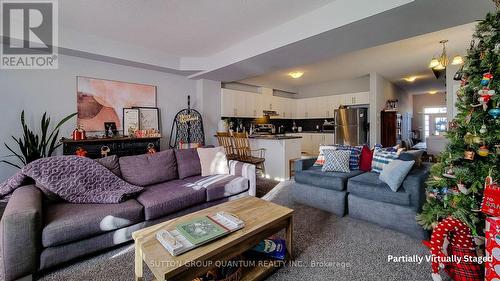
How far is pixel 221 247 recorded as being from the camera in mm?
1306

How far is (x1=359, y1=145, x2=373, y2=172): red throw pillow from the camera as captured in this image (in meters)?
3.07

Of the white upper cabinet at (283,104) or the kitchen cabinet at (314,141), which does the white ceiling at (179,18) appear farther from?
the kitchen cabinet at (314,141)

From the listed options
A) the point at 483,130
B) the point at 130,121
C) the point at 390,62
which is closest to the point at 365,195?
the point at 483,130

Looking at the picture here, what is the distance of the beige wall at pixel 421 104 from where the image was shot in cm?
904

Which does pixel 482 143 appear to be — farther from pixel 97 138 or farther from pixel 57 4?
pixel 97 138

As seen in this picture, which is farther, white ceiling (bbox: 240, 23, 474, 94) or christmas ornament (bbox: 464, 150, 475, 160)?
white ceiling (bbox: 240, 23, 474, 94)

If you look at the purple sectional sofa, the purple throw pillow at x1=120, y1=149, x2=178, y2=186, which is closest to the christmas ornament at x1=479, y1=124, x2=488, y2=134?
the purple sectional sofa

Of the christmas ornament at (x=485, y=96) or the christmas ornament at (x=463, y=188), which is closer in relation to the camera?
the christmas ornament at (x=485, y=96)

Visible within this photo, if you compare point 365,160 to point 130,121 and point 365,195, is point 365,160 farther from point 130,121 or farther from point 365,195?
point 130,121

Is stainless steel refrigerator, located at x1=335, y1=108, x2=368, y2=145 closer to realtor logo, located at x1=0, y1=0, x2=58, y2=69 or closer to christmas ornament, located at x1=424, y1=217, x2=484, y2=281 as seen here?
christmas ornament, located at x1=424, y1=217, x2=484, y2=281

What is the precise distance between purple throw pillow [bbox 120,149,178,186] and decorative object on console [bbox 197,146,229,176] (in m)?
0.38

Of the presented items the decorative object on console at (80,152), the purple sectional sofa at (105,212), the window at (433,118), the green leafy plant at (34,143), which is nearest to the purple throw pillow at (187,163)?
the purple sectional sofa at (105,212)

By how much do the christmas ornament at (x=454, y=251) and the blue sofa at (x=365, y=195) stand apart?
0.48 metres

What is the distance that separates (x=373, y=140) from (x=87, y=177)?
5.97 meters
